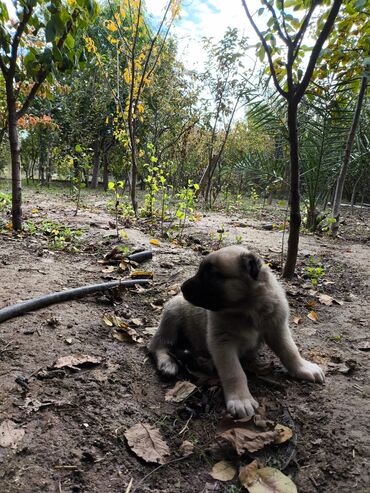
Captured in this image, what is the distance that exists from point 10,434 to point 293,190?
347 cm

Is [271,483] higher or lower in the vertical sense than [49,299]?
lower

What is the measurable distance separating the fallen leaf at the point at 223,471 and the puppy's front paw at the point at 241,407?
1.01ft

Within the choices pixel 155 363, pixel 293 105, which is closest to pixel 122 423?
pixel 155 363

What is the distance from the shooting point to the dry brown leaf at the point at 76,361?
2.38m

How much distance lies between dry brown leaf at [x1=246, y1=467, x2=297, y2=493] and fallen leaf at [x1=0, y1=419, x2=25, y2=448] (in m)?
1.05

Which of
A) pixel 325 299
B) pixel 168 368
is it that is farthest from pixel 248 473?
pixel 325 299

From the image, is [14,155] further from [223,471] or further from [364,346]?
[223,471]

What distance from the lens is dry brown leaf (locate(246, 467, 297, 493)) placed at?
159 centimetres

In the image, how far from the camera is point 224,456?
5.99 ft

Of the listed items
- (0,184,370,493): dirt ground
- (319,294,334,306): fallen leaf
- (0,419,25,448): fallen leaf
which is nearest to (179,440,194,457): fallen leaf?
(0,184,370,493): dirt ground

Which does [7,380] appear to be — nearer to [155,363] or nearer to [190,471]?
[155,363]

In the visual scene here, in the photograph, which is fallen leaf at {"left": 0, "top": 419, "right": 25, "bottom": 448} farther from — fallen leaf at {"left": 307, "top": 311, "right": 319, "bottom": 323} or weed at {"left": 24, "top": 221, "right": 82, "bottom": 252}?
weed at {"left": 24, "top": 221, "right": 82, "bottom": 252}

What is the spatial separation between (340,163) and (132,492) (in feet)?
27.4

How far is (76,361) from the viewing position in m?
2.44
